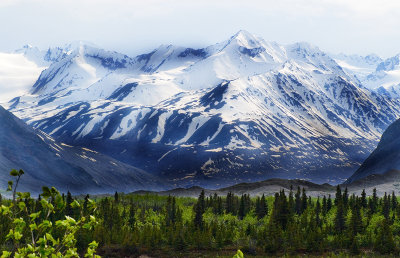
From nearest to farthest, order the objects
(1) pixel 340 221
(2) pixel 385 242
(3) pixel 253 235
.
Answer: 1. (2) pixel 385 242
2. (1) pixel 340 221
3. (3) pixel 253 235

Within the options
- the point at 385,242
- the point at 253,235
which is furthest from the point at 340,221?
the point at 253,235

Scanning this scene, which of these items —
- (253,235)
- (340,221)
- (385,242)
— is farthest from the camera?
(253,235)

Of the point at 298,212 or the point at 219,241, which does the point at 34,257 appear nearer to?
the point at 219,241

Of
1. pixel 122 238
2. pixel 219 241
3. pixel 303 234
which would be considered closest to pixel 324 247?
pixel 303 234

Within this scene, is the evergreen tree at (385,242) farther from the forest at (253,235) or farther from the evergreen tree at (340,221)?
the evergreen tree at (340,221)

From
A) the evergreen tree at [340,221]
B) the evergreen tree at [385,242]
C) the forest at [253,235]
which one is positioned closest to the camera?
the evergreen tree at [385,242]

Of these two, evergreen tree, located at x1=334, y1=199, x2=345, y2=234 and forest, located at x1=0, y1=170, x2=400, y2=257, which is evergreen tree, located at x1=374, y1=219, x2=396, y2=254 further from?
evergreen tree, located at x1=334, y1=199, x2=345, y2=234

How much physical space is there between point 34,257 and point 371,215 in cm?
16085

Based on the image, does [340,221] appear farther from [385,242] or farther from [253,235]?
[253,235]

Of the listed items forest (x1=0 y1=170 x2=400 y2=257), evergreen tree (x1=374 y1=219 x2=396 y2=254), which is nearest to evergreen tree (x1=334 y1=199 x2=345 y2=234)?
forest (x1=0 y1=170 x2=400 y2=257)

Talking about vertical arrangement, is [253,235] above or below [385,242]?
→ above

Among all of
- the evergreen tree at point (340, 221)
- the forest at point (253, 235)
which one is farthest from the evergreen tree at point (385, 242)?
the evergreen tree at point (340, 221)

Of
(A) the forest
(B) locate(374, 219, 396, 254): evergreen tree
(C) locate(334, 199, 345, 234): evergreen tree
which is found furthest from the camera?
(C) locate(334, 199, 345, 234): evergreen tree

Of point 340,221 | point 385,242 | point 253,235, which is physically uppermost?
point 340,221
